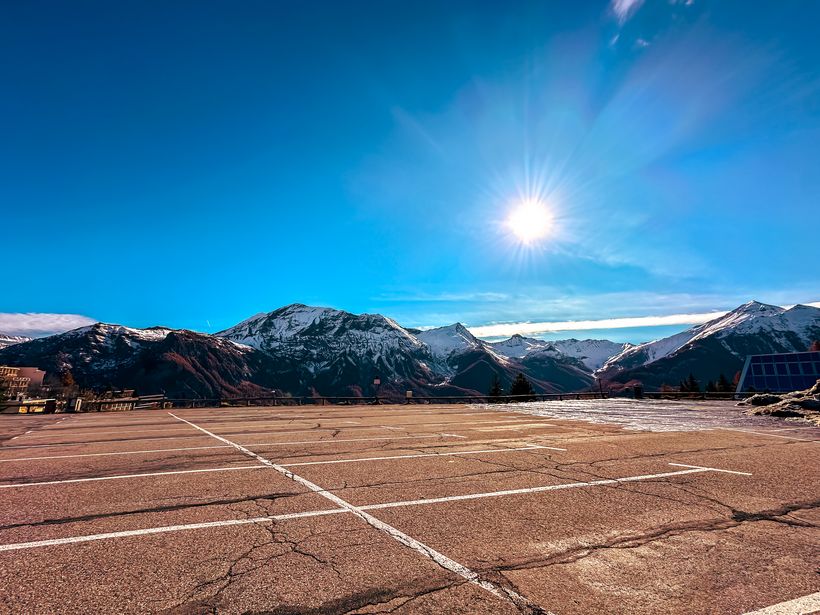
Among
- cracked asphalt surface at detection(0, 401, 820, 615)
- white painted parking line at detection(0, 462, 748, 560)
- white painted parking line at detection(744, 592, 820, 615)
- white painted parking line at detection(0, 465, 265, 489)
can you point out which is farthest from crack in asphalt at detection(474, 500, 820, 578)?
white painted parking line at detection(0, 465, 265, 489)

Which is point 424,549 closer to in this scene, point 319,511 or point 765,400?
point 319,511

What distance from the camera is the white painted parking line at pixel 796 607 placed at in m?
3.09

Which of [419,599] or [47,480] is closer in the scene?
[419,599]

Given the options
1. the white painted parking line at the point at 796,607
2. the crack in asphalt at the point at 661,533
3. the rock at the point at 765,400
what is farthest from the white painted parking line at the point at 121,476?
the rock at the point at 765,400

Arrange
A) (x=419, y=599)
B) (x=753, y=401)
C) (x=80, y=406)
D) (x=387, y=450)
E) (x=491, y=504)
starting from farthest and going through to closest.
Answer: (x=80, y=406) < (x=753, y=401) < (x=387, y=450) < (x=491, y=504) < (x=419, y=599)

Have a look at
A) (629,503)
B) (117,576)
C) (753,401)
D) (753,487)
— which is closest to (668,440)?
(753,487)

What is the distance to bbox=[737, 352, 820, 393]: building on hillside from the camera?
56397 millimetres

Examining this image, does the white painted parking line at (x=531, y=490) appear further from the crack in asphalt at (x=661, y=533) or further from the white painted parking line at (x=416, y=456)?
the white painted parking line at (x=416, y=456)

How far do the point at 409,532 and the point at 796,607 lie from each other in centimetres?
339

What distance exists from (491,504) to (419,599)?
2767mm

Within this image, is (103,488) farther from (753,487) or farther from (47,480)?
(753,487)

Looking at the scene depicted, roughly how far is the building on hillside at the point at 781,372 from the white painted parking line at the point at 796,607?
72.0 metres

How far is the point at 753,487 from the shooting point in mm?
6633

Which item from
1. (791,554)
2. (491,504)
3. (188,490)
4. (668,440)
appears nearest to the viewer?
(791,554)
